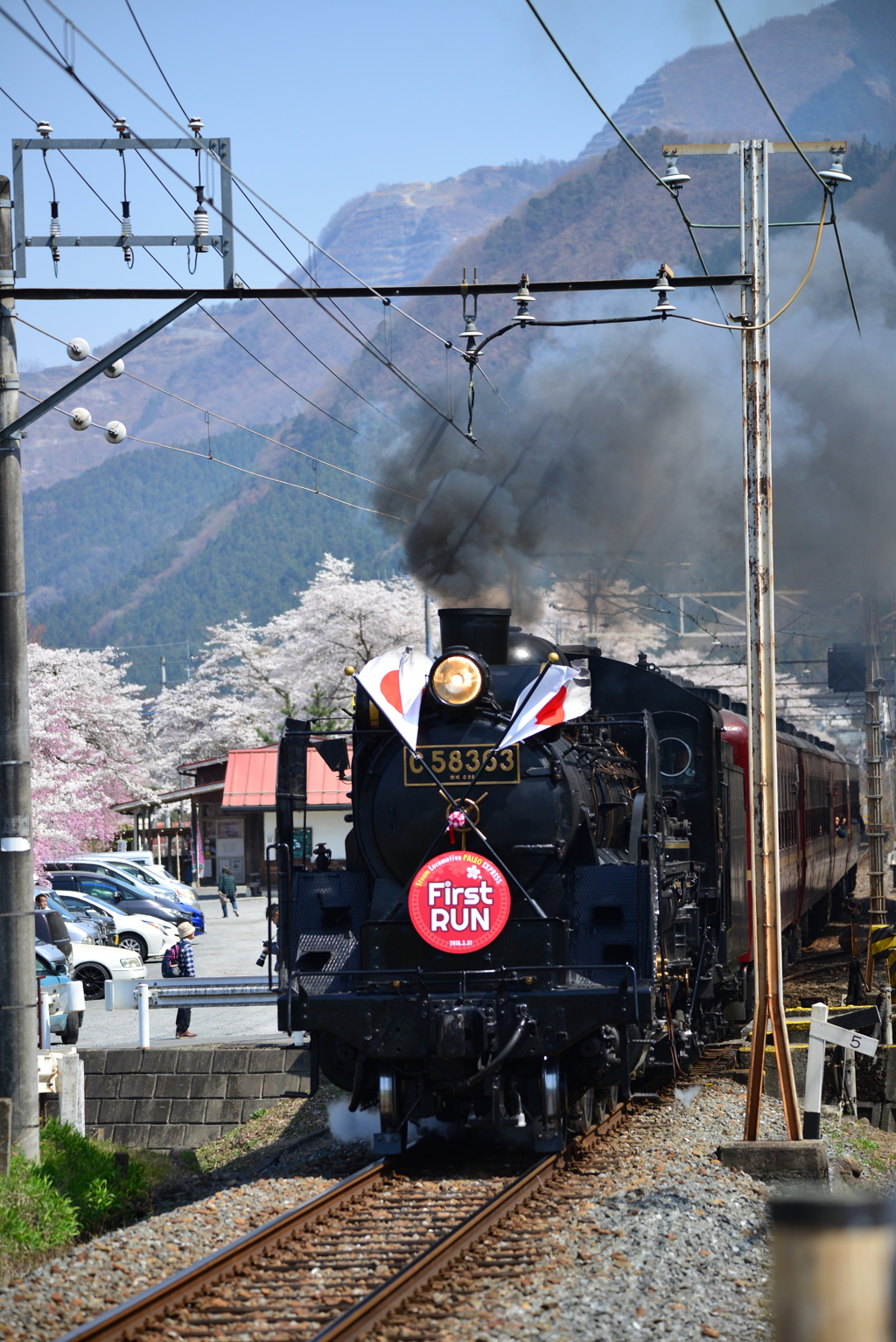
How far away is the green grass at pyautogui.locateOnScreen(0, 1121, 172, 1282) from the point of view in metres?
8.10

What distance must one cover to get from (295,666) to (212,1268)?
43731 millimetres

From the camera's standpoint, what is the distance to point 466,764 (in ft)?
29.0

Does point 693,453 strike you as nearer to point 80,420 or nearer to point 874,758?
point 874,758

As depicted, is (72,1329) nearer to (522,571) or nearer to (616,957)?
(616,957)

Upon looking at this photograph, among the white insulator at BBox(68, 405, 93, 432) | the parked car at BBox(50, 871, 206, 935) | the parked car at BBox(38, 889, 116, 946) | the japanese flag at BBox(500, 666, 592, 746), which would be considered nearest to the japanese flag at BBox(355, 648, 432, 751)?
the japanese flag at BBox(500, 666, 592, 746)

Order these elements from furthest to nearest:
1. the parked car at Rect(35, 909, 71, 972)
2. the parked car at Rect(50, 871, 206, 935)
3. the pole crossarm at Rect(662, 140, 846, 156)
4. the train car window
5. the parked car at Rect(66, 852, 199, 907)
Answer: the parked car at Rect(66, 852, 199, 907) → the parked car at Rect(50, 871, 206, 935) → the parked car at Rect(35, 909, 71, 972) → the train car window → the pole crossarm at Rect(662, 140, 846, 156)

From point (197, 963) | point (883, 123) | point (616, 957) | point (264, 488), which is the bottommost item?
point (197, 963)

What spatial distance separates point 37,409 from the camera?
29.5 feet

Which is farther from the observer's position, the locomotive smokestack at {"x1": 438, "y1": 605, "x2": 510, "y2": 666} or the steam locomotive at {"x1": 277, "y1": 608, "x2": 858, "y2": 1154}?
the locomotive smokestack at {"x1": 438, "y1": 605, "x2": 510, "y2": 666}

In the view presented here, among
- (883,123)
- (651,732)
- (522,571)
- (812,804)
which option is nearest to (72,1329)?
(651,732)

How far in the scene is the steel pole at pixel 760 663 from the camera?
848 centimetres

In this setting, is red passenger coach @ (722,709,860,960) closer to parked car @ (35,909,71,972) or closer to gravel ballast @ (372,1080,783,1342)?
gravel ballast @ (372,1080,783,1342)

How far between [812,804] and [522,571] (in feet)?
30.9

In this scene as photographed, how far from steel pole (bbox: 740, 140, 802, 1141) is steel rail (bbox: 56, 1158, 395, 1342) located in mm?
2539
